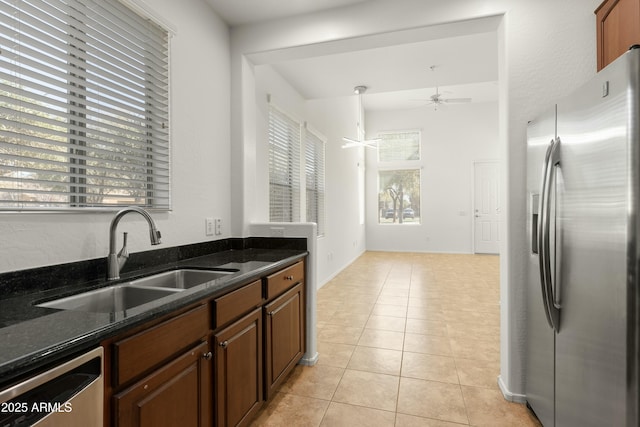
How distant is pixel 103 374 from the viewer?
946mm

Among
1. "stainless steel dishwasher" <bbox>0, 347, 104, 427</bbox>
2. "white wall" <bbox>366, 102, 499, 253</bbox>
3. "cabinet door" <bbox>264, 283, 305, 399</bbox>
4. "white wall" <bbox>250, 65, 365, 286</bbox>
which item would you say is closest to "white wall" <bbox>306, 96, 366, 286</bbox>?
"white wall" <bbox>250, 65, 365, 286</bbox>

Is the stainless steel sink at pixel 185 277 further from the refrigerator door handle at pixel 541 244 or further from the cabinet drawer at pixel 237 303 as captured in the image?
the refrigerator door handle at pixel 541 244

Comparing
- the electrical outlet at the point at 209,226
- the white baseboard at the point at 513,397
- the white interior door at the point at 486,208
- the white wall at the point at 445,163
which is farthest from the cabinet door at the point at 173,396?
the white interior door at the point at 486,208

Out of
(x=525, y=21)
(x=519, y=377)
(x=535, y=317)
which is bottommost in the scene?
(x=519, y=377)

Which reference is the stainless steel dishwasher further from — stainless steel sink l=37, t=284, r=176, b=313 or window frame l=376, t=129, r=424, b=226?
window frame l=376, t=129, r=424, b=226

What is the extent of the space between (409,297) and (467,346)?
1.56 meters

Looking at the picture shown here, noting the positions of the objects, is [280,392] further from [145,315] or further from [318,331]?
[145,315]

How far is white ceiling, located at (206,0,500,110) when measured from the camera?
8.04ft

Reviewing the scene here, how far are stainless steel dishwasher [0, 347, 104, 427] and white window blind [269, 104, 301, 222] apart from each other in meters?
2.86

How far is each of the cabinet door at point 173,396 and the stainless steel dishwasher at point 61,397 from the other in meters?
0.13

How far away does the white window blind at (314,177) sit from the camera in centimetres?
486

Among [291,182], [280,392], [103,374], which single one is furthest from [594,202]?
[291,182]

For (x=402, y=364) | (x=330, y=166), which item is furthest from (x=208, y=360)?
(x=330, y=166)

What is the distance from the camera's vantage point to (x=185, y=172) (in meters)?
2.26
